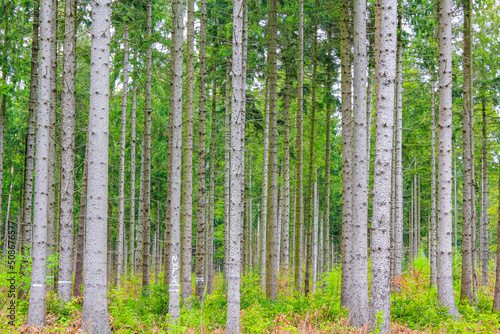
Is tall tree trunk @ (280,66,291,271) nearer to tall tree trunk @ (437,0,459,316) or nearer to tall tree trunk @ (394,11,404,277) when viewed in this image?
tall tree trunk @ (394,11,404,277)

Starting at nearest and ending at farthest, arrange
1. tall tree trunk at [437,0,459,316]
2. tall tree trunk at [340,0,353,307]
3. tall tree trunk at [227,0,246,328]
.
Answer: tall tree trunk at [227,0,246,328] → tall tree trunk at [437,0,459,316] → tall tree trunk at [340,0,353,307]

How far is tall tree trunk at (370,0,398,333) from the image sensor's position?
6.61 metres

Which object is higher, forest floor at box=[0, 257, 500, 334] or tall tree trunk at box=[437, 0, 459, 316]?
tall tree trunk at box=[437, 0, 459, 316]

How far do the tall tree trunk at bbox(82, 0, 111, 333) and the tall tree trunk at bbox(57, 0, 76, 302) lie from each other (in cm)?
262

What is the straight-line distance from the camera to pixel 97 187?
636 centimetres

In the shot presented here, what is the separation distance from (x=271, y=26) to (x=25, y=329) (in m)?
9.18

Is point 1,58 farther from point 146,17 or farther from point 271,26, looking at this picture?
point 271,26

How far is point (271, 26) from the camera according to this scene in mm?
11656

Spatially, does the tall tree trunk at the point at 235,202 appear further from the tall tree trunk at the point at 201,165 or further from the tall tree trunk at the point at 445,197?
the tall tree trunk at the point at 445,197

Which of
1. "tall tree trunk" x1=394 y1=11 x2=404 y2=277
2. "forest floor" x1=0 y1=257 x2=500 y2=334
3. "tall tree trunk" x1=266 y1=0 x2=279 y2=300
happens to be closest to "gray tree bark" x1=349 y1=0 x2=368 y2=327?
"forest floor" x1=0 y1=257 x2=500 y2=334

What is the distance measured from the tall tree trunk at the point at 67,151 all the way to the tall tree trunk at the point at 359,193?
19.8 ft

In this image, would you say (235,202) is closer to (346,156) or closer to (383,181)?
(383,181)

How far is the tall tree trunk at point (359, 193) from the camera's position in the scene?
877cm

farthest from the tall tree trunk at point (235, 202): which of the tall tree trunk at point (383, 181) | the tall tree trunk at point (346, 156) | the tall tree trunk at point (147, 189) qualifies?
the tall tree trunk at point (147, 189)
